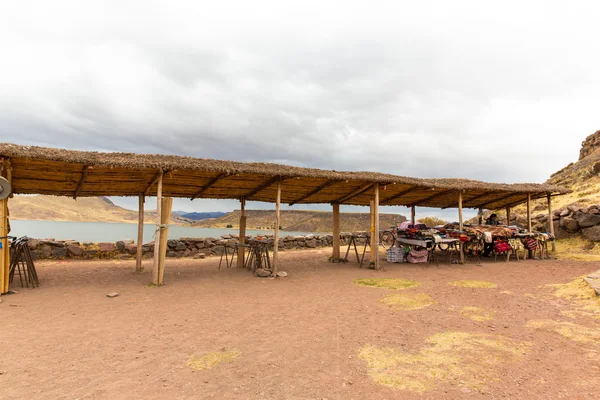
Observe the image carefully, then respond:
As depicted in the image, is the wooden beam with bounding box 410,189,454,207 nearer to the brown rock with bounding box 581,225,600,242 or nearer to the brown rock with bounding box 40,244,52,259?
the brown rock with bounding box 581,225,600,242

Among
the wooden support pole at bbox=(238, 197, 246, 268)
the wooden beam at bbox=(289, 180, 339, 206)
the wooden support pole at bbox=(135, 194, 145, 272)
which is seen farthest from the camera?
the wooden support pole at bbox=(238, 197, 246, 268)

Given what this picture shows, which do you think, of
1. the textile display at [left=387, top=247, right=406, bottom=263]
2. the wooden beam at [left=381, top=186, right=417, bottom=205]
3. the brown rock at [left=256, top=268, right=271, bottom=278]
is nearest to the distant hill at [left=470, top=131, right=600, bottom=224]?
the wooden beam at [left=381, top=186, right=417, bottom=205]

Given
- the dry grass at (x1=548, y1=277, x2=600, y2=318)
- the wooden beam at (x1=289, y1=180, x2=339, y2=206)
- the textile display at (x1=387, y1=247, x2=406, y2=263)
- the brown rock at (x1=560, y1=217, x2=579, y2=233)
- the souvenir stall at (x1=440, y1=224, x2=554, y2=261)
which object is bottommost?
the dry grass at (x1=548, y1=277, x2=600, y2=318)

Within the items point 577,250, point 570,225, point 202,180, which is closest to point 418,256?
point 202,180

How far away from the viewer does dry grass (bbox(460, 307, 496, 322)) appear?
5243 mm

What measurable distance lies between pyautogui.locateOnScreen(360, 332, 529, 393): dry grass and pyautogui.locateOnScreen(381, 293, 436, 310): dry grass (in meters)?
1.57

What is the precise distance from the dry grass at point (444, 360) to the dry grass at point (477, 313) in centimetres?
91

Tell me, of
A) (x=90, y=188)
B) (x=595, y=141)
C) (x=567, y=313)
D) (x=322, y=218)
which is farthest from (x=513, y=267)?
(x=595, y=141)

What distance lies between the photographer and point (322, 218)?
29859mm

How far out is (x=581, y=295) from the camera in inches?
253

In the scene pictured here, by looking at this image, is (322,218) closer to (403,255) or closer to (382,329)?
(403,255)

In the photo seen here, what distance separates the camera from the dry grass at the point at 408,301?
6.05 metres

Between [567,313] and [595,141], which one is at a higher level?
[595,141]

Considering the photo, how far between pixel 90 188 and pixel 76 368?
740cm
